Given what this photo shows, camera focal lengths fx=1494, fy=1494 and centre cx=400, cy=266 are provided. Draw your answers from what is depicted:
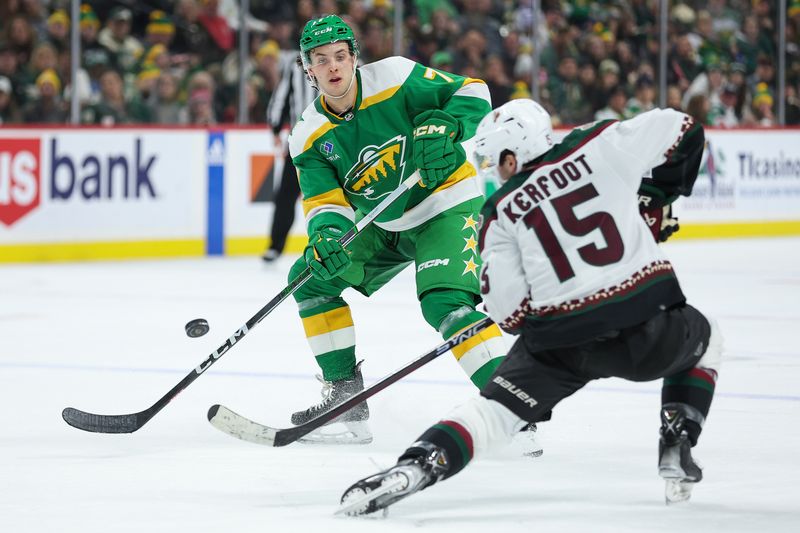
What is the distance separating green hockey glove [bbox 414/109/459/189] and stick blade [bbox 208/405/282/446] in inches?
28.5

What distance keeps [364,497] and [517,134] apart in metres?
0.76

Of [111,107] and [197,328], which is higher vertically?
[111,107]

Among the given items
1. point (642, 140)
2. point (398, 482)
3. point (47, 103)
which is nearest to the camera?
point (398, 482)

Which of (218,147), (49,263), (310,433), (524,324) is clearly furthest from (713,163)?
(524,324)

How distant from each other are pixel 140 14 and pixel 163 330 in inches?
160

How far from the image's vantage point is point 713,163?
37.2 ft

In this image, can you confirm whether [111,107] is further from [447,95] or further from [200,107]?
[447,95]

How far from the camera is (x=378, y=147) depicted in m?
3.90

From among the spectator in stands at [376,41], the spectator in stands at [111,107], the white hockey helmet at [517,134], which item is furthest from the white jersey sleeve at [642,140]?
the spectator in stands at [376,41]

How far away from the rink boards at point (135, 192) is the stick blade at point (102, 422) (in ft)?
16.2

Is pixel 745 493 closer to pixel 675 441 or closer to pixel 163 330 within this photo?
pixel 675 441

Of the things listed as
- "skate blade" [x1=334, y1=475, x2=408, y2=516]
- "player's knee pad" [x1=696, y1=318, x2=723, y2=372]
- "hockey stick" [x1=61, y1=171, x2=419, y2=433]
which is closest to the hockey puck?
"hockey stick" [x1=61, y1=171, x2=419, y2=433]

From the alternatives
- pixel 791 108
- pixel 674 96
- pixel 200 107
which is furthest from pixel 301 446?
pixel 791 108

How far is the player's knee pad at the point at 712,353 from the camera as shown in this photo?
119 inches
